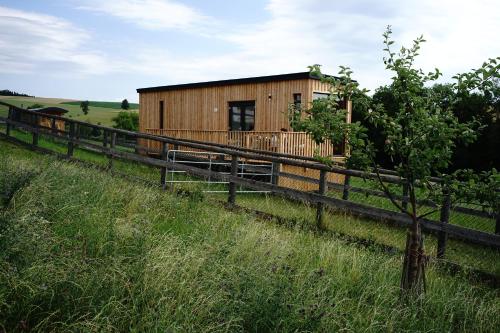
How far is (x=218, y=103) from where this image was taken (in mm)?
20328

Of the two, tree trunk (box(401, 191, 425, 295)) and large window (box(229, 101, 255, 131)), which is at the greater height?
large window (box(229, 101, 255, 131))

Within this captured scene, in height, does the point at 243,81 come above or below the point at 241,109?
above

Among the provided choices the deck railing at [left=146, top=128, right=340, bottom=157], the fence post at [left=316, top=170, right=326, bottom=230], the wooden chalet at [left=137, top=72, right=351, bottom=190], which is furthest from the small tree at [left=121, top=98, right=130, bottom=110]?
the fence post at [left=316, top=170, right=326, bottom=230]

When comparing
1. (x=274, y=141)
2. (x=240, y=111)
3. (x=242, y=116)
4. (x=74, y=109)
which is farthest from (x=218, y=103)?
(x=74, y=109)

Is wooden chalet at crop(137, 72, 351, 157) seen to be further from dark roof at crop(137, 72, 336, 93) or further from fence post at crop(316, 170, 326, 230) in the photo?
fence post at crop(316, 170, 326, 230)

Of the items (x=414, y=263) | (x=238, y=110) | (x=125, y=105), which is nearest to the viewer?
(x=414, y=263)

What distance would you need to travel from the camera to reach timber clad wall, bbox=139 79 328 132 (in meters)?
17.8

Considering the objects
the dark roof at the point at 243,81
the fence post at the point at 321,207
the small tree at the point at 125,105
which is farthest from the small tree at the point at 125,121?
the fence post at the point at 321,207

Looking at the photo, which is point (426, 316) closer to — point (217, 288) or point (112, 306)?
point (217, 288)

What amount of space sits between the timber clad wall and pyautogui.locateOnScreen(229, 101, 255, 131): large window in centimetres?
19

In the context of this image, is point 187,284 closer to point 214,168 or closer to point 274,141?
point 274,141

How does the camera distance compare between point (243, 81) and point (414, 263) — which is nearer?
point (414, 263)

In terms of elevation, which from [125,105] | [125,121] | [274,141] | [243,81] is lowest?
[274,141]

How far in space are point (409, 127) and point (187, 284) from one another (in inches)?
98.7
